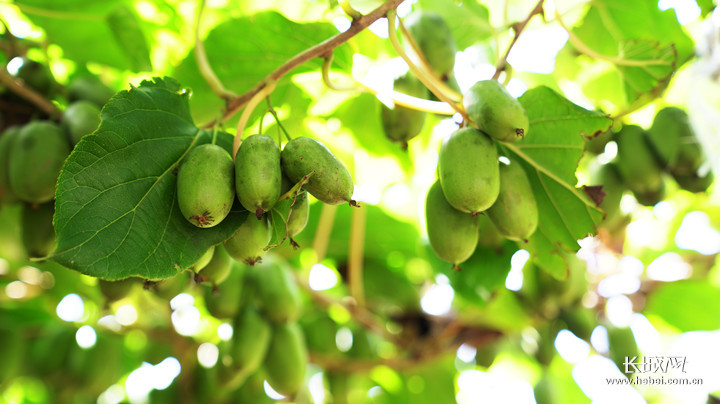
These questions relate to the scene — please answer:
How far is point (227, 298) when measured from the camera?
1.80 meters

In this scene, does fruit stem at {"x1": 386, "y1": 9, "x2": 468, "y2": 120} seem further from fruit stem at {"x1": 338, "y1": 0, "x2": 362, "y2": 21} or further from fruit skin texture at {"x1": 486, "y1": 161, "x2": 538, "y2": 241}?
fruit skin texture at {"x1": 486, "y1": 161, "x2": 538, "y2": 241}

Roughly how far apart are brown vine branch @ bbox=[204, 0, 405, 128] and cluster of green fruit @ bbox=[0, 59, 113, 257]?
41 cm

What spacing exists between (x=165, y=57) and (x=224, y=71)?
0.45m

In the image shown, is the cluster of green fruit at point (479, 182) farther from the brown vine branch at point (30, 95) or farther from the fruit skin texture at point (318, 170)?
the brown vine branch at point (30, 95)

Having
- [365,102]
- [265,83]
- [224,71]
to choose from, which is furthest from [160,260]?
[365,102]

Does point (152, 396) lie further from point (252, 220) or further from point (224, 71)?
point (252, 220)

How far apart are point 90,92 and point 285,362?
988mm

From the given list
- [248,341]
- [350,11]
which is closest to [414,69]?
[350,11]

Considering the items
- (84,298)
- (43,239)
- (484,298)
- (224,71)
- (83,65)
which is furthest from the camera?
(84,298)

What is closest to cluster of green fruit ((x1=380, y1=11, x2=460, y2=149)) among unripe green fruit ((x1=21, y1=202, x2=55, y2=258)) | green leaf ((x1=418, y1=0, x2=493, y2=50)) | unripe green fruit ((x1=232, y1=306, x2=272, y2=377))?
green leaf ((x1=418, y1=0, x2=493, y2=50))

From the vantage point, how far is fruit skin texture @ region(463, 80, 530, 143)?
115cm

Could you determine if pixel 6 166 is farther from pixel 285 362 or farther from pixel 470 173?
pixel 470 173

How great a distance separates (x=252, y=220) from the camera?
110 cm

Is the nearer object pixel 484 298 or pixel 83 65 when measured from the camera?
pixel 484 298
